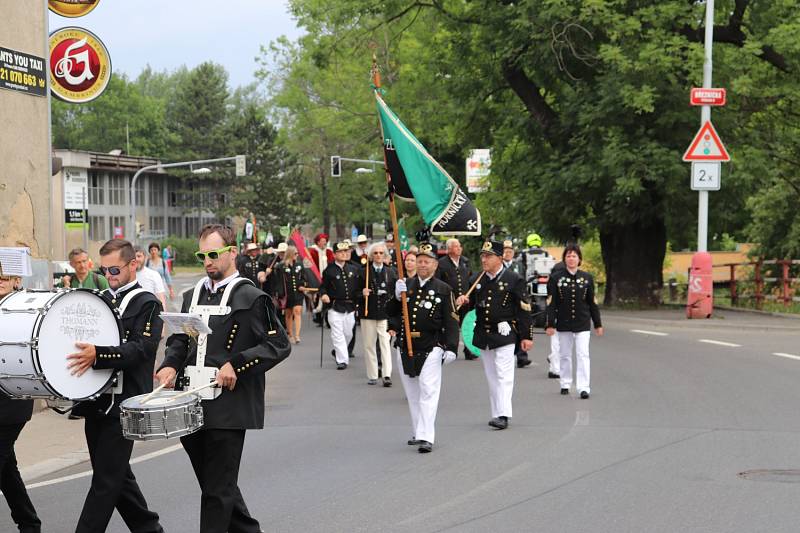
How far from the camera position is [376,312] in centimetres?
1622

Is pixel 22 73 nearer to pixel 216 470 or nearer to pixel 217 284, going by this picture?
pixel 217 284

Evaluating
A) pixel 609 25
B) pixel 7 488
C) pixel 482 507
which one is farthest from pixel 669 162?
pixel 7 488

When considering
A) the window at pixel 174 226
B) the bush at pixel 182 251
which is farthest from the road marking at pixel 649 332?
the window at pixel 174 226

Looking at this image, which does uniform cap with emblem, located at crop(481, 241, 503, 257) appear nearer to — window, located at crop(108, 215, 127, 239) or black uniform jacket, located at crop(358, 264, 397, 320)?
black uniform jacket, located at crop(358, 264, 397, 320)

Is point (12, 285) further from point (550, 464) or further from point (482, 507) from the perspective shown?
point (550, 464)

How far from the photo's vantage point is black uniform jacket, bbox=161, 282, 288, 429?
243 inches

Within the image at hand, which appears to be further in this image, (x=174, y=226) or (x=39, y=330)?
(x=174, y=226)

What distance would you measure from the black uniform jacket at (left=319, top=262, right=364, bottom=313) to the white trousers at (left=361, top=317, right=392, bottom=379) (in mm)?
1249

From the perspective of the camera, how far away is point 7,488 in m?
7.16

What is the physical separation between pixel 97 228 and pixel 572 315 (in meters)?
78.9

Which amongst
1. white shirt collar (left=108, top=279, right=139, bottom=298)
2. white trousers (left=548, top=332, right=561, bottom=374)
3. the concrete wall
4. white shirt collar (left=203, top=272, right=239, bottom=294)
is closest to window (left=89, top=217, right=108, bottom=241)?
white trousers (left=548, top=332, right=561, bottom=374)

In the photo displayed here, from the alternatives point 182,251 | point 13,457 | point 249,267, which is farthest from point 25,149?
point 182,251

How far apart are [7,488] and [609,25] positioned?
2147cm

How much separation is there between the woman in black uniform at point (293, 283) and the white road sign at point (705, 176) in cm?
883
